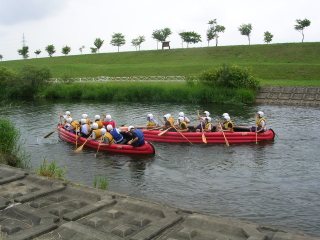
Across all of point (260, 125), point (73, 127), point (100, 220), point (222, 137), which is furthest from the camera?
point (73, 127)

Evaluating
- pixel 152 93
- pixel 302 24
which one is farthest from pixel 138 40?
pixel 152 93

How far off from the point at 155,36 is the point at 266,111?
6257 centimetres

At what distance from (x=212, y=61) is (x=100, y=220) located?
5878 cm

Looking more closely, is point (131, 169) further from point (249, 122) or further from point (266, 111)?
point (266, 111)

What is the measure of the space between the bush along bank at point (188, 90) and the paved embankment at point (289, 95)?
1.22 metres

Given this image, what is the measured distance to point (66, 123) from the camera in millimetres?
20109

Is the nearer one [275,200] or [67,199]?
[67,199]

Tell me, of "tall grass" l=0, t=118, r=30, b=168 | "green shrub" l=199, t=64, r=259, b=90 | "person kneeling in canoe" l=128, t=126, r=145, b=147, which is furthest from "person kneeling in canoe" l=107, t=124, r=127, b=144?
"green shrub" l=199, t=64, r=259, b=90

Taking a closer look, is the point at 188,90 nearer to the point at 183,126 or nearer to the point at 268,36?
the point at 183,126

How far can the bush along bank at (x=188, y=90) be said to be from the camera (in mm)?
34938

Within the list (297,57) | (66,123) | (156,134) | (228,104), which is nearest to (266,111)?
(228,104)

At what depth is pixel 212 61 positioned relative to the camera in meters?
63.2

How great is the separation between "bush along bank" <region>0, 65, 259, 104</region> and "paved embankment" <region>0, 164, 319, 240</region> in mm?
27170

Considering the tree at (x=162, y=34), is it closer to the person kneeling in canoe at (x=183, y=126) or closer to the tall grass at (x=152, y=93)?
the tall grass at (x=152, y=93)
